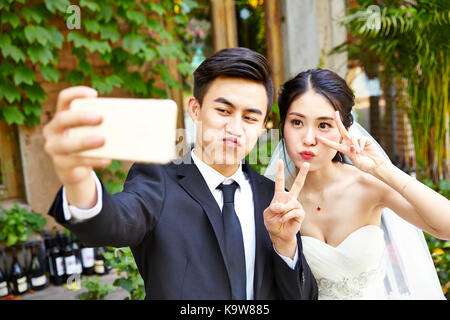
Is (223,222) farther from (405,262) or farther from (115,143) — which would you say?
(405,262)

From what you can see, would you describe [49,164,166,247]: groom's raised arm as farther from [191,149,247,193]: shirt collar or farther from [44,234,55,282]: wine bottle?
[44,234,55,282]: wine bottle

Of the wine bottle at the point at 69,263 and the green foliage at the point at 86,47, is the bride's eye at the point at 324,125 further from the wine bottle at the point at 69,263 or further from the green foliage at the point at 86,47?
the wine bottle at the point at 69,263

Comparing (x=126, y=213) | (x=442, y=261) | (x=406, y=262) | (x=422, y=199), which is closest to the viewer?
(x=126, y=213)

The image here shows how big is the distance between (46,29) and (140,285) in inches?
78.3

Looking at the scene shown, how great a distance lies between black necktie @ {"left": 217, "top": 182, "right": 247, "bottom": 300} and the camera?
2.90 ft

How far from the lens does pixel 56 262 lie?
267 cm

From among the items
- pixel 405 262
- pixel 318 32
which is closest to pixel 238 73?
pixel 405 262

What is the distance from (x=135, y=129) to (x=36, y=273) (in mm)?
2626

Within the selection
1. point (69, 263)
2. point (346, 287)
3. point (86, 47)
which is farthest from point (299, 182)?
point (86, 47)

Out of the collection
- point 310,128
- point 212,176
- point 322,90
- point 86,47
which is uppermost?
point 86,47

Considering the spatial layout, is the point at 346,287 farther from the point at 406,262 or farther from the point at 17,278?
the point at 17,278

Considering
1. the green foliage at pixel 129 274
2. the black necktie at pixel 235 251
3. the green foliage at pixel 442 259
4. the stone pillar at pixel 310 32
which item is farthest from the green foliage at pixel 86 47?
the green foliage at pixel 442 259

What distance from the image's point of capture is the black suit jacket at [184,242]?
870mm

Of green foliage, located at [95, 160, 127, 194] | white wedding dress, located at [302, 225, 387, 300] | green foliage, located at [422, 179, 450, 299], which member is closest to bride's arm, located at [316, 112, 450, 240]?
white wedding dress, located at [302, 225, 387, 300]
